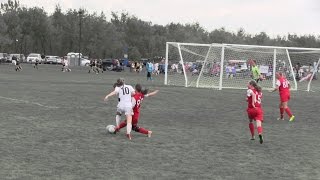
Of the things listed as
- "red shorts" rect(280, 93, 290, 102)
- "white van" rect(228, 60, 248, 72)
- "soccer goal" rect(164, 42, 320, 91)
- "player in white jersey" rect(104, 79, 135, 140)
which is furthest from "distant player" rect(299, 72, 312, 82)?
"player in white jersey" rect(104, 79, 135, 140)

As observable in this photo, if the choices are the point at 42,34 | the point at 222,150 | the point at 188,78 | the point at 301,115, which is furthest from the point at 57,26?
the point at 222,150

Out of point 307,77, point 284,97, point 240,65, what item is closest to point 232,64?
point 240,65

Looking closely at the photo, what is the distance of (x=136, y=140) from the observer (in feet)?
40.4

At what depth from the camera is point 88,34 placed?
96125mm

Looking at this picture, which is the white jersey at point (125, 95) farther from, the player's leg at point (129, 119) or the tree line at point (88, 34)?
the tree line at point (88, 34)

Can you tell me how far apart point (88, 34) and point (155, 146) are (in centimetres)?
8621

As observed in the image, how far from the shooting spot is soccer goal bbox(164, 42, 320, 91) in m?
37.3

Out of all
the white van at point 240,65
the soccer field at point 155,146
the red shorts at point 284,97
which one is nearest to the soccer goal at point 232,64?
the white van at point 240,65

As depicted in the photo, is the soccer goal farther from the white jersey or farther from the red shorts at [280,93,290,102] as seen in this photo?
the white jersey

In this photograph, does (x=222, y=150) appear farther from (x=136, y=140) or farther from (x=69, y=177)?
(x=69, y=177)

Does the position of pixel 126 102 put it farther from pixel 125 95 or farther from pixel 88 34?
pixel 88 34

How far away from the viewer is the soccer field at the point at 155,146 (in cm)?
888

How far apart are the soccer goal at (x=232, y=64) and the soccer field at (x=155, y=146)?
692 inches

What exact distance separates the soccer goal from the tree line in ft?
179
